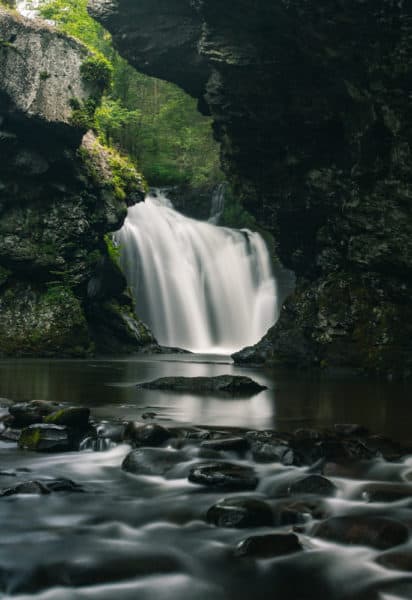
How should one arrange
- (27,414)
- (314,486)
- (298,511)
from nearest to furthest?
(298,511), (314,486), (27,414)

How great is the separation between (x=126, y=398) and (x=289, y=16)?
992 centimetres

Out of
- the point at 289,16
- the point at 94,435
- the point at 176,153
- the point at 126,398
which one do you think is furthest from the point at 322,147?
the point at 176,153

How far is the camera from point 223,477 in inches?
201

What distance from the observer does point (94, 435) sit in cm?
662

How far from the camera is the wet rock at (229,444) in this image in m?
5.97

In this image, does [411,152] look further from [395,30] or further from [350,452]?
[350,452]

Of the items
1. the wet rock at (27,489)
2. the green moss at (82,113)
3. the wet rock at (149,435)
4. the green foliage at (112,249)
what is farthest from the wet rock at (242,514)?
the green foliage at (112,249)

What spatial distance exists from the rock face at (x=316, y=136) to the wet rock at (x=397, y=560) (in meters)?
11.3

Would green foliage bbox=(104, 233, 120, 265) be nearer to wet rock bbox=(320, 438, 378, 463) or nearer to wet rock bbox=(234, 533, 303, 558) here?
wet rock bbox=(320, 438, 378, 463)

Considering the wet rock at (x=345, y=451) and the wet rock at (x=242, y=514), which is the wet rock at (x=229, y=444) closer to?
the wet rock at (x=345, y=451)

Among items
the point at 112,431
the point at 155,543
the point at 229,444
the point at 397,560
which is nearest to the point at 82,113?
the point at 112,431

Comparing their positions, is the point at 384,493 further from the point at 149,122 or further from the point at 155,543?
the point at 149,122

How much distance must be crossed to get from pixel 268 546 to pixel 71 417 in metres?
3.54

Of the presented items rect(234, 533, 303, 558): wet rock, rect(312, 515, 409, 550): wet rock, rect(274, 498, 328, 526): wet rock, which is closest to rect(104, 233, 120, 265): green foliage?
rect(274, 498, 328, 526): wet rock
